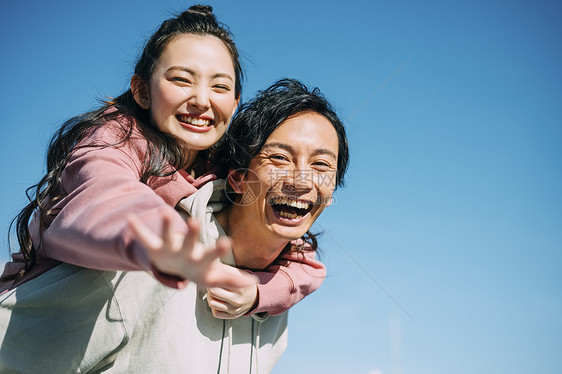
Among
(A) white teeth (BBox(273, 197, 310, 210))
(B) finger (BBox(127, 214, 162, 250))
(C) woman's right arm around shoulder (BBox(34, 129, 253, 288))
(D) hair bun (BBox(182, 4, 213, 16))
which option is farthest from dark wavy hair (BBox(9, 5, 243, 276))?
(B) finger (BBox(127, 214, 162, 250))

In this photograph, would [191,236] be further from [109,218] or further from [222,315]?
[222,315]

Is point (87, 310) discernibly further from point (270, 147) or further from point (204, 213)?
point (270, 147)

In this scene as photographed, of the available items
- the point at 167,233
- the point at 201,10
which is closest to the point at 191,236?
the point at 167,233

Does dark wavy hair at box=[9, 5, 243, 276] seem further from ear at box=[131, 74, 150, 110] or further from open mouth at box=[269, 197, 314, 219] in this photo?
open mouth at box=[269, 197, 314, 219]

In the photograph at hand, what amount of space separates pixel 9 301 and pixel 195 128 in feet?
4.17

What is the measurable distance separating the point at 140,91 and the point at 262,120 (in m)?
0.75

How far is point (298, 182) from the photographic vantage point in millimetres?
3053

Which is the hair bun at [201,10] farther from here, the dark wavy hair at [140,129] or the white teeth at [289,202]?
the white teeth at [289,202]

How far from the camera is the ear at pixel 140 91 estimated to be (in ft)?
9.89

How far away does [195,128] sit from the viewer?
2877mm

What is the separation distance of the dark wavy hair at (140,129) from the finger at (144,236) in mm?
1112

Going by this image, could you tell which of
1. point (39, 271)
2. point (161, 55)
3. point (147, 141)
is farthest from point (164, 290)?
point (161, 55)

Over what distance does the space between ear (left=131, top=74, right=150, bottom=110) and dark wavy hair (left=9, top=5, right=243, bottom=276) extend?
→ 3 centimetres

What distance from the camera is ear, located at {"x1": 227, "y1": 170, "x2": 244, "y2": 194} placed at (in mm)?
3148
